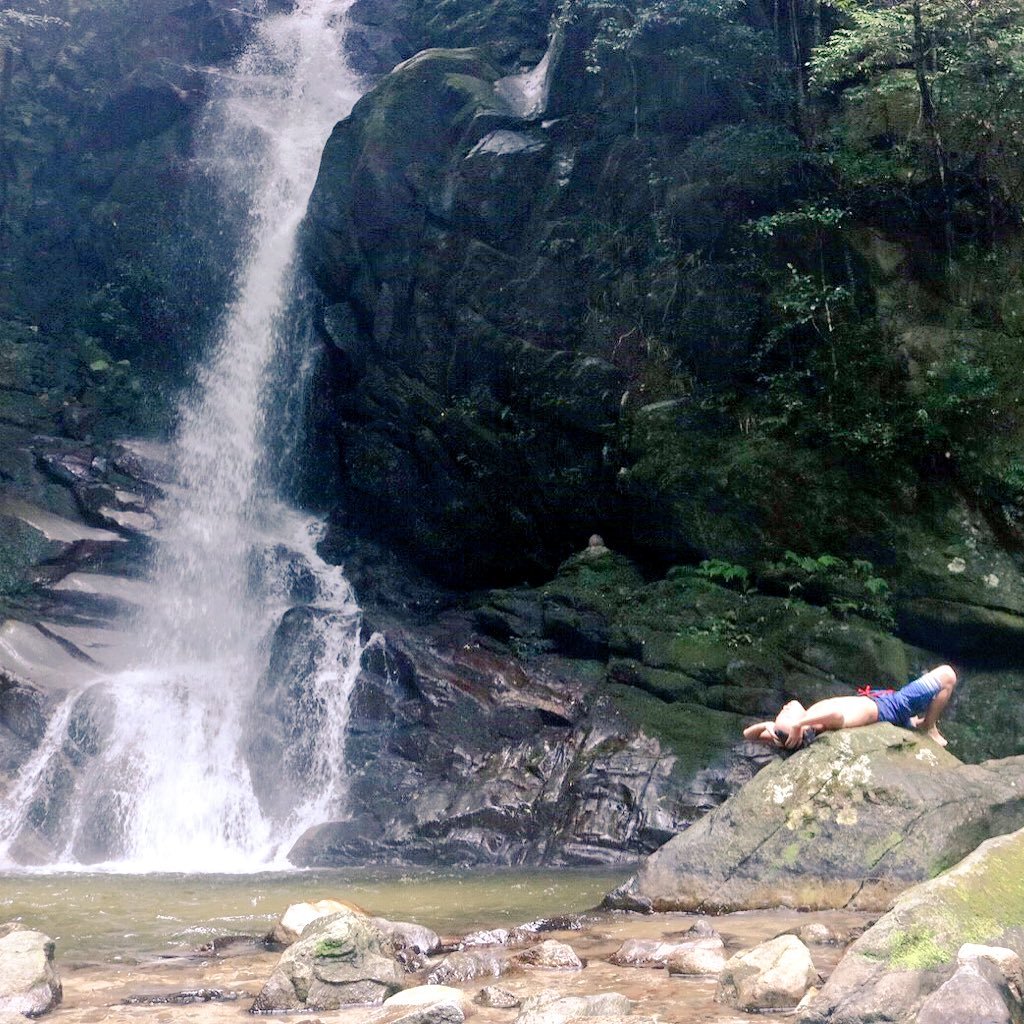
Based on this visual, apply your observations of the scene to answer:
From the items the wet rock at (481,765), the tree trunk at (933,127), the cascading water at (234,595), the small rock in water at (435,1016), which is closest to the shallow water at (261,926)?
the small rock in water at (435,1016)

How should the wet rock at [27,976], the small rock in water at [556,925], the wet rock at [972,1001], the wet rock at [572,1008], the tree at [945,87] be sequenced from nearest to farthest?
1. the wet rock at [972,1001]
2. the wet rock at [572,1008]
3. the wet rock at [27,976]
4. the small rock in water at [556,925]
5. the tree at [945,87]

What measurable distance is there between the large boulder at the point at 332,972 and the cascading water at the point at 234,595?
571cm

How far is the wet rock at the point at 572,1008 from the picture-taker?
3741 millimetres

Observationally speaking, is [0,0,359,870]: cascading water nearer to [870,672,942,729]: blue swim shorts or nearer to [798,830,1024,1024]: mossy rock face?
[870,672,942,729]: blue swim shorts

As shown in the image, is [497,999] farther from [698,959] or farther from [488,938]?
[488,938]

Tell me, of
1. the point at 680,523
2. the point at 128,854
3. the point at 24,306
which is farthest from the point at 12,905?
the point at 24,306

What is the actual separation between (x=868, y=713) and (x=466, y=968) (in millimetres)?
3220

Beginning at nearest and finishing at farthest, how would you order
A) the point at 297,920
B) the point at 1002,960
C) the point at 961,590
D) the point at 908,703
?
1. the point at 1002,960
2. the point at 297,920
3. the point at 908,703
4. the point at 961,590

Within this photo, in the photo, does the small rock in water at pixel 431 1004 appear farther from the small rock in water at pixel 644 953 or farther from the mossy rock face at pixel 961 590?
the mossy rock face at pixel 961 590

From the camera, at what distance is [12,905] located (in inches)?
298

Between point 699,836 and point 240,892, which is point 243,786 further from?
point 699,836

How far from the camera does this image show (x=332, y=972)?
4559mm

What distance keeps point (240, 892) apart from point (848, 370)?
29.8 feet

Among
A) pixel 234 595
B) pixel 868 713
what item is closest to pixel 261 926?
pixel 868 713
